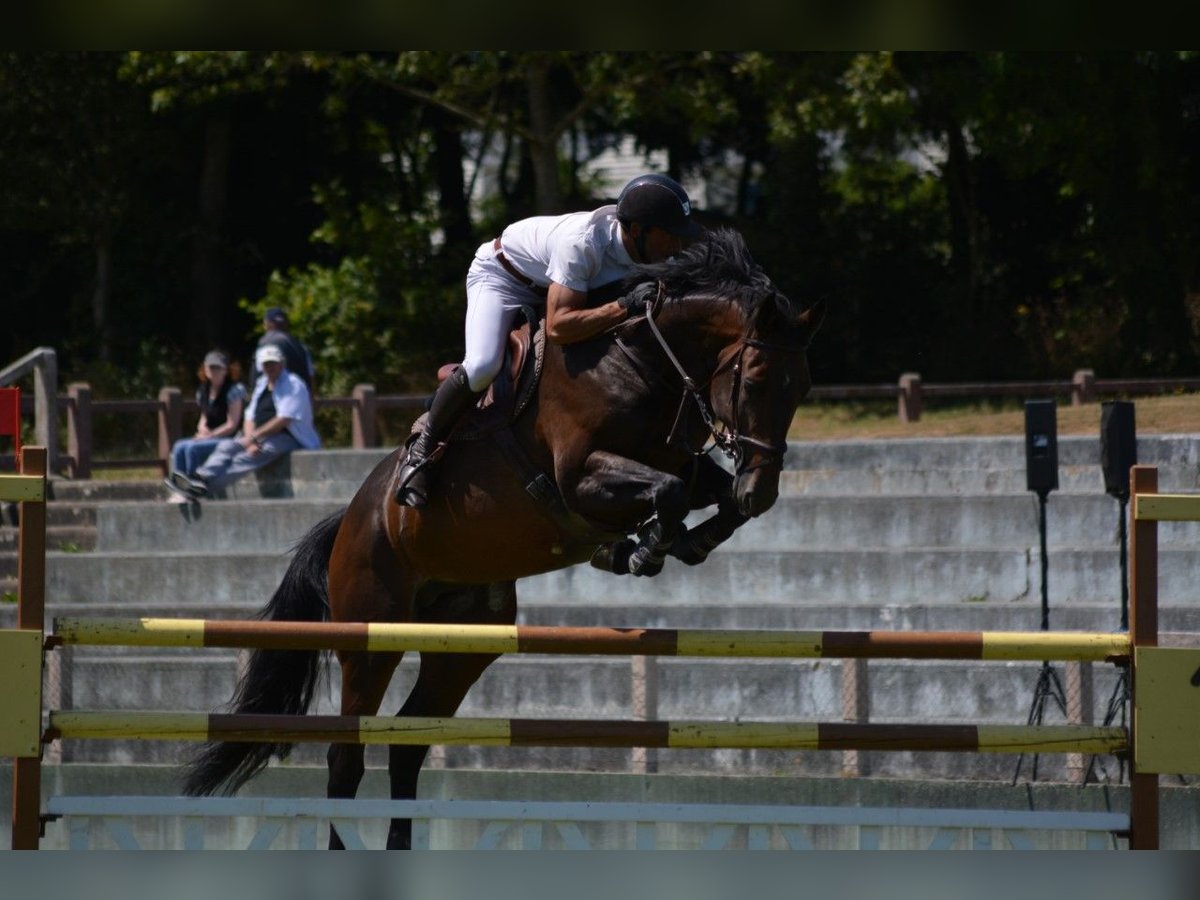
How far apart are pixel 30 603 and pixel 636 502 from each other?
182 cm

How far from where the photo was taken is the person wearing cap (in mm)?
12531

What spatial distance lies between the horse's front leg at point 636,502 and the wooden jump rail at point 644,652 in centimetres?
38

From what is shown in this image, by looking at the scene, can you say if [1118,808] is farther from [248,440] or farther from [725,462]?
[248,440]

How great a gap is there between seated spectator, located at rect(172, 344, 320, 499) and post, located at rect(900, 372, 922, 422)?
524 centimetres

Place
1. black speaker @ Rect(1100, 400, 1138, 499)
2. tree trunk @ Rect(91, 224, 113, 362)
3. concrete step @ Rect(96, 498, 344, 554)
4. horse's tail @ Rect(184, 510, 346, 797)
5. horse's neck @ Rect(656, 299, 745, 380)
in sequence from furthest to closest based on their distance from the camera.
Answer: tree trunk @ Rect(91, 224, 113, 362) → concrete step @ Rect(96, 498, 344, 554) → black speaker @ Rect(1100, 400, 1138, 499) → horse's tail @ Rect(184, 510, 346, 797) → horse's neck @ Rect(656, 299, 745, 380)

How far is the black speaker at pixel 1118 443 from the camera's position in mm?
9156

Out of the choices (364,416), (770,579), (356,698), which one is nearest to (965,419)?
(770,579)

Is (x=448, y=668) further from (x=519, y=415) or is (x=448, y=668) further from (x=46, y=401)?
(x=46, y=401)

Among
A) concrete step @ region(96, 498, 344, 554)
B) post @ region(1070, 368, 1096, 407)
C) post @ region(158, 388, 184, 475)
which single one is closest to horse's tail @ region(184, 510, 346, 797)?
concrete step @ region(96, 498, 344, 554)

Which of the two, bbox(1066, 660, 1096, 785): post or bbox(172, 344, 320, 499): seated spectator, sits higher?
bbox(172, 344, 320, 499): seated spectator

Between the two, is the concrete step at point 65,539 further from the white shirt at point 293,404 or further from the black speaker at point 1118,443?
the black speaker at point 1118,443

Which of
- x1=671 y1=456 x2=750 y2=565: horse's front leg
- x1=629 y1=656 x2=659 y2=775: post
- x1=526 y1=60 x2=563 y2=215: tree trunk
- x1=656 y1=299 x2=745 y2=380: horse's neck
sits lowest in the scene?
x1=629 y1=656 x2=659 y2=775: post

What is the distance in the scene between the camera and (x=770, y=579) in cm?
1084

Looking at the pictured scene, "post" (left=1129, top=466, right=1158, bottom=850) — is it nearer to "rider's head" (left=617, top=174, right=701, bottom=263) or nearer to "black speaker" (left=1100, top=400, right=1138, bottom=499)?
"rider's head" (left=617, top=174, right=701, bottom=263)
